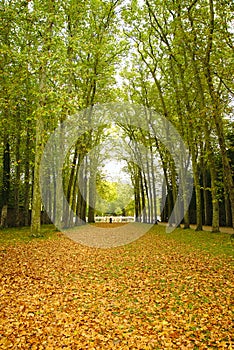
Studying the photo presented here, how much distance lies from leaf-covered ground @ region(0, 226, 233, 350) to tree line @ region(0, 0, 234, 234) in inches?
219

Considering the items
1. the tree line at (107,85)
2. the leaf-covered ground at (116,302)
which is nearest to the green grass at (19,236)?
the tree line at (107,85)

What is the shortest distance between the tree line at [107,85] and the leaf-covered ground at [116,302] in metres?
5.57

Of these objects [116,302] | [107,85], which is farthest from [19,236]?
[107,85]

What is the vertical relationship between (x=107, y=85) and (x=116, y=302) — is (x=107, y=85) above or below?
above

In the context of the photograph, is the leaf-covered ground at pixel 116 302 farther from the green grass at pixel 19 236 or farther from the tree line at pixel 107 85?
the tree line at pixel 107 85

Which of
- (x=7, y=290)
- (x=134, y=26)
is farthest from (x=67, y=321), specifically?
(x=134, y=26)

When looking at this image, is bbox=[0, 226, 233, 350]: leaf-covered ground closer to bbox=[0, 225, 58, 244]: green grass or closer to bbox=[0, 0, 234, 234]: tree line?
bbox=[0, 225, 58, 244]: green grass

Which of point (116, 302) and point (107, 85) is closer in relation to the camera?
point (116, 302)

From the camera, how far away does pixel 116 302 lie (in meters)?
6.25

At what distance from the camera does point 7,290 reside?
689 cm

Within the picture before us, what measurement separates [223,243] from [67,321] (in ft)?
32.6

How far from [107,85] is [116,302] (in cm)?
2197

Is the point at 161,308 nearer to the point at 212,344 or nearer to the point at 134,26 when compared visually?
the point at 212,344

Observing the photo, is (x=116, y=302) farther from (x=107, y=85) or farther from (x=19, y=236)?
(x=107, y=85)
